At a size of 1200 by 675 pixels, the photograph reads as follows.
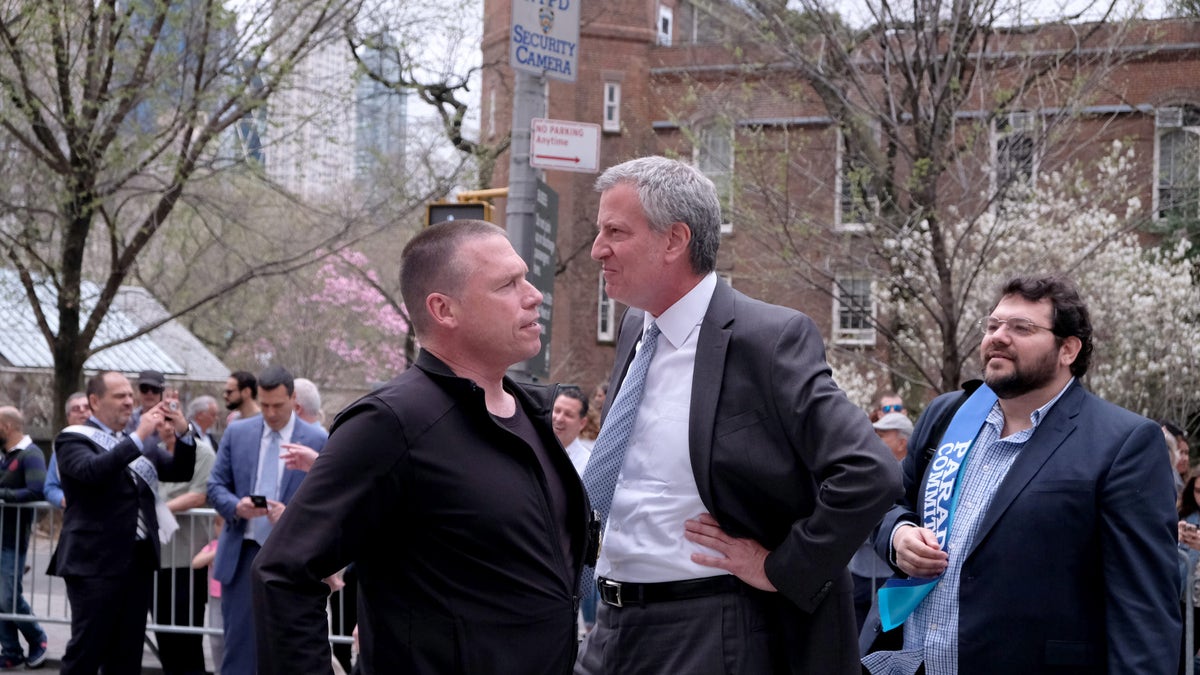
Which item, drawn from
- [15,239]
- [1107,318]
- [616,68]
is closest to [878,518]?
[15,239]

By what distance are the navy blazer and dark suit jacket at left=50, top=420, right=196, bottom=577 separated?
0.50 metres

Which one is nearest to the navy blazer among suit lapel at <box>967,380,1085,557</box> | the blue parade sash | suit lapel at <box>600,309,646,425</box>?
suit lapel at <box>600,309,646,425</box>

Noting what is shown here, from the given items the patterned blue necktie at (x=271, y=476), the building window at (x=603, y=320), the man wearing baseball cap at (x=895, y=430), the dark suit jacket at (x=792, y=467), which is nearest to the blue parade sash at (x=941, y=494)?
the dark suit jacket at (x=792, y=467)

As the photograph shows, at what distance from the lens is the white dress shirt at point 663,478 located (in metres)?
3.57

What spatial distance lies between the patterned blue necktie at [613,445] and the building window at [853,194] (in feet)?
27.7

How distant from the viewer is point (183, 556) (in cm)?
1025

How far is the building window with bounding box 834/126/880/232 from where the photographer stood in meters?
12.1

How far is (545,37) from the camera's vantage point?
8266 millimetres

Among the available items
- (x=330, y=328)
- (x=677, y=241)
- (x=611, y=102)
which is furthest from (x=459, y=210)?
(x=330, y=328)

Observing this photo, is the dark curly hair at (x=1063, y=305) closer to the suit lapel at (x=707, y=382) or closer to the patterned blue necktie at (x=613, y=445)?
the suit lapel at (x=707, y=382)

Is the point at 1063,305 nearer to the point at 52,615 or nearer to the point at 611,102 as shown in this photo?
the point at 52,615

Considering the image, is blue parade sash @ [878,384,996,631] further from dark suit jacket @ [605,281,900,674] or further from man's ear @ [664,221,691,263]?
man's ear @ [664,221,691,263]

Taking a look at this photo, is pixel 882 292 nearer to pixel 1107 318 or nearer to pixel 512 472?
pixel 1107 318

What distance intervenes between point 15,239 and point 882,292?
30.1ft
